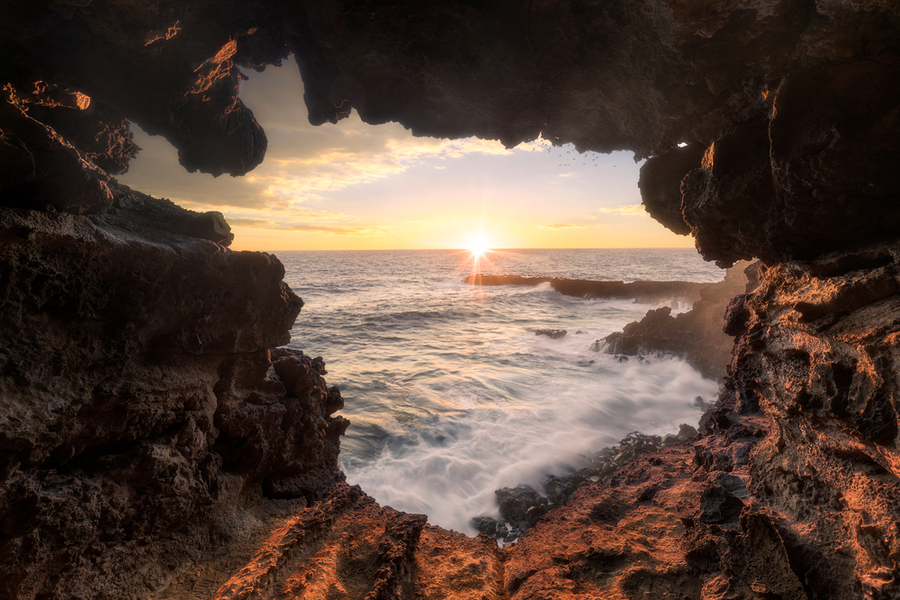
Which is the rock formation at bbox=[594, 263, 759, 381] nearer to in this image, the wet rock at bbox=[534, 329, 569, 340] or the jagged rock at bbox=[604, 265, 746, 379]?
the jagged rock at bbox=[604, 265, 746, 379]

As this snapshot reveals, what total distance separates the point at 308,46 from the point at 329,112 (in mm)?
883

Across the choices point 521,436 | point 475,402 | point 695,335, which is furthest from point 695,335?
point 475,402

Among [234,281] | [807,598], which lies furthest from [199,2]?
[807,598]

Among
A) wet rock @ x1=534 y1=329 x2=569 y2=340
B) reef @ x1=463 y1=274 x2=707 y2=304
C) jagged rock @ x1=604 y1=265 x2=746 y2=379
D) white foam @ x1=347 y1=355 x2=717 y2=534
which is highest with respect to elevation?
reef @ x1=463 y1=274 x2=707 y2=304

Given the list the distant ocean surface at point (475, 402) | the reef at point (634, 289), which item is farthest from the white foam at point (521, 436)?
the reef at point (634, 289)

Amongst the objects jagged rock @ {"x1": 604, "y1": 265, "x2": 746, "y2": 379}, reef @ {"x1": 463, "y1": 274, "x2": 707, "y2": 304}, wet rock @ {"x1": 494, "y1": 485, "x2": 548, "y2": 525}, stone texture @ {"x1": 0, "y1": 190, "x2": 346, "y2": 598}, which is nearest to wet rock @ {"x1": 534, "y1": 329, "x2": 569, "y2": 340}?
jagged rock @ {"x1": 604, "y1": 265, "x2": 746, "y2": 379}

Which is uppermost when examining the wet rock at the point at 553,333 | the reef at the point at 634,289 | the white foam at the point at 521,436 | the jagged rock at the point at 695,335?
the reef at the point at 634,289

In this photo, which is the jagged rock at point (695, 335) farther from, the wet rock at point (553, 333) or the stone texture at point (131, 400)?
the stone texture at point (131, 400)

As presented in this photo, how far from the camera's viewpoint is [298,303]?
4570 millimetres

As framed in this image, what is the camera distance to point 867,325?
7.07 feet

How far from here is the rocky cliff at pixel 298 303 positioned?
2414 millimetres

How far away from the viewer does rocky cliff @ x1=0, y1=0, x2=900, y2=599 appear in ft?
7.92

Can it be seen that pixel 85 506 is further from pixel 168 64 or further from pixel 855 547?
pixel 855 547

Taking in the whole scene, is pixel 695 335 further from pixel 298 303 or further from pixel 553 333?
pixel 298 303
